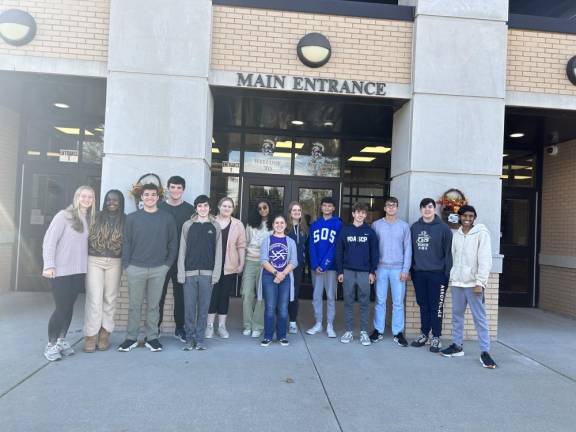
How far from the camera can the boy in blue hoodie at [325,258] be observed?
242 inches

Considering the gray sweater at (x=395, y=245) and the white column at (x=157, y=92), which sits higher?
the white column at (x=157, y=92)

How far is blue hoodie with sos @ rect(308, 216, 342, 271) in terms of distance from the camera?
242 inches

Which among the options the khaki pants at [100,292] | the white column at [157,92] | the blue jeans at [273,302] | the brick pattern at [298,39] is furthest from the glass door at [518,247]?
the khaki pants at [100,292]

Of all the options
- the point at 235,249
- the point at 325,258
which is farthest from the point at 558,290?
the point at 235,249

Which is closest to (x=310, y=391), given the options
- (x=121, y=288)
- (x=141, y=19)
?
(x=121, y=288)

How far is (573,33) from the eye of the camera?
22.0 ft

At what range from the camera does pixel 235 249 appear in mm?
5941

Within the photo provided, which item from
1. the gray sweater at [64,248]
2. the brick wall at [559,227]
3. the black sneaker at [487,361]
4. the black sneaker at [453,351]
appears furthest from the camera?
the brick wall at [559,227]

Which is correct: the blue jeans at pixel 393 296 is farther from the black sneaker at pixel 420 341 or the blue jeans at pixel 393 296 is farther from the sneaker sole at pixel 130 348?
the sneaker sole at pixel 130 348

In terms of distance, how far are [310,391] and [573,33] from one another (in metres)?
6.51

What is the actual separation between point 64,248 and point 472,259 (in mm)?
4627

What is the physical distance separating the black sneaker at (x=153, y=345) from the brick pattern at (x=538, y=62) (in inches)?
239

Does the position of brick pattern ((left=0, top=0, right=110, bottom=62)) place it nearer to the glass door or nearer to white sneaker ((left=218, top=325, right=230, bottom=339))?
white sneaker ((left=218, top=325, right=230, bottom=339))

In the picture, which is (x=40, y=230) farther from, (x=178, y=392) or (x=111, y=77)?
(x=178, y=392)
